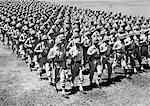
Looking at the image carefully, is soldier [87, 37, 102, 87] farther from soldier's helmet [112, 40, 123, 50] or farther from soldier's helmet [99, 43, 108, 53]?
soldier's helmet [112, 40, 123, 50]

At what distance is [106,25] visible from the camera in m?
17.5

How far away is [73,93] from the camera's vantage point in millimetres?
12469

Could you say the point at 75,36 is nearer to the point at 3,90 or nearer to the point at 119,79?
the point at 119,79

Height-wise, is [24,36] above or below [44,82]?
above

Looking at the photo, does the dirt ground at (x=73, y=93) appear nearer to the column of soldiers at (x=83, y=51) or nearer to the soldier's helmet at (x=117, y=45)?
the column of soldiers at (x=83, y=51)

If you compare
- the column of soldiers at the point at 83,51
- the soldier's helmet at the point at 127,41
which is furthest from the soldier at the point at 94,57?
→ the soldier's helmet at the point at 127,41

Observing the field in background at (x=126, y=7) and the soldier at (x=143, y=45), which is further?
the field in background at (x=126, y=7)

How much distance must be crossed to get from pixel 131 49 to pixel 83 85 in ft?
10.9

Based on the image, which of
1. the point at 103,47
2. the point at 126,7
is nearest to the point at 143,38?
the point at 103,47

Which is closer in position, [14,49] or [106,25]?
[106,25]

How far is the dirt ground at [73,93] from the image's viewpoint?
1153cm

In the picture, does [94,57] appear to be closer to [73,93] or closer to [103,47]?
[103,47]

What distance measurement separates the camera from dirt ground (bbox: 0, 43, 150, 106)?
11531 mm

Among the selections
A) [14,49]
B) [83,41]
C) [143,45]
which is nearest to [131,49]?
[143,45]
